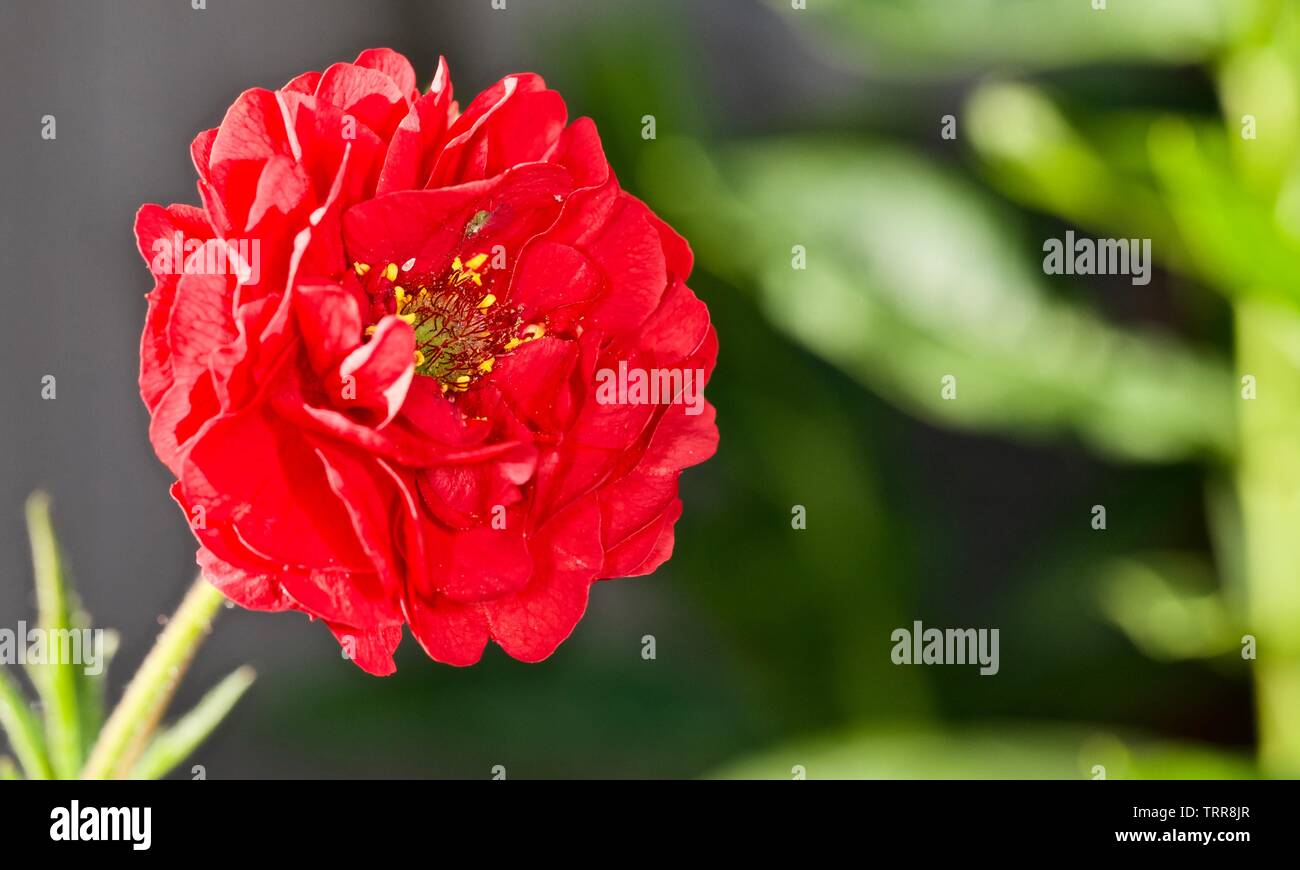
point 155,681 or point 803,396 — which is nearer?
point 155,681

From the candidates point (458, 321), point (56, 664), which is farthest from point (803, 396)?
point (56, 664)

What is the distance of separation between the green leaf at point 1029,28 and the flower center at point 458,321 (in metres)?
0.60

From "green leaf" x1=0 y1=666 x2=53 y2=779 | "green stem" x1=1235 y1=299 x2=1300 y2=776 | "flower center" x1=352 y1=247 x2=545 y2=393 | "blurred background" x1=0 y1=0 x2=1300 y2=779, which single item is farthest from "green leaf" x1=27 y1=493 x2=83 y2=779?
"green stem" x1=1235 y1=299 x2=1300 y2=776

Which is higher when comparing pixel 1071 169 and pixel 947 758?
pixel 1071 169

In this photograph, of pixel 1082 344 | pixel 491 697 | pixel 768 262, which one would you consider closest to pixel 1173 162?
pixel 1082 344

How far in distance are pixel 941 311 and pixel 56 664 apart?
0.76m

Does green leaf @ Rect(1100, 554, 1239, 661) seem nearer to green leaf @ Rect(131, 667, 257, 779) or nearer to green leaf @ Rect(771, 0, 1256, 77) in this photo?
green leaf @ Rect(771, 0, 1256, 77)

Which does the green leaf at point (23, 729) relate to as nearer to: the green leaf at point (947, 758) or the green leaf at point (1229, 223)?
the green leaf at point (947, 758)

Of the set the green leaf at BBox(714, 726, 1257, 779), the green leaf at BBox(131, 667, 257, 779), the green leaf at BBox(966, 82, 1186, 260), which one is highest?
the green leaf at BBox(966, 82, 1186, 260)

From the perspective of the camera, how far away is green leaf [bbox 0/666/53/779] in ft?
1.28

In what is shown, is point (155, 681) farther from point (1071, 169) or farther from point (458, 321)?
point (1071, 169)

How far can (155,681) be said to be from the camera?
389 millimetres

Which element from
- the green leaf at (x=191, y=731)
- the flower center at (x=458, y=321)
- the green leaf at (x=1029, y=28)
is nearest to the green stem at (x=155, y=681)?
the green leaf at (x=191, y=731)
